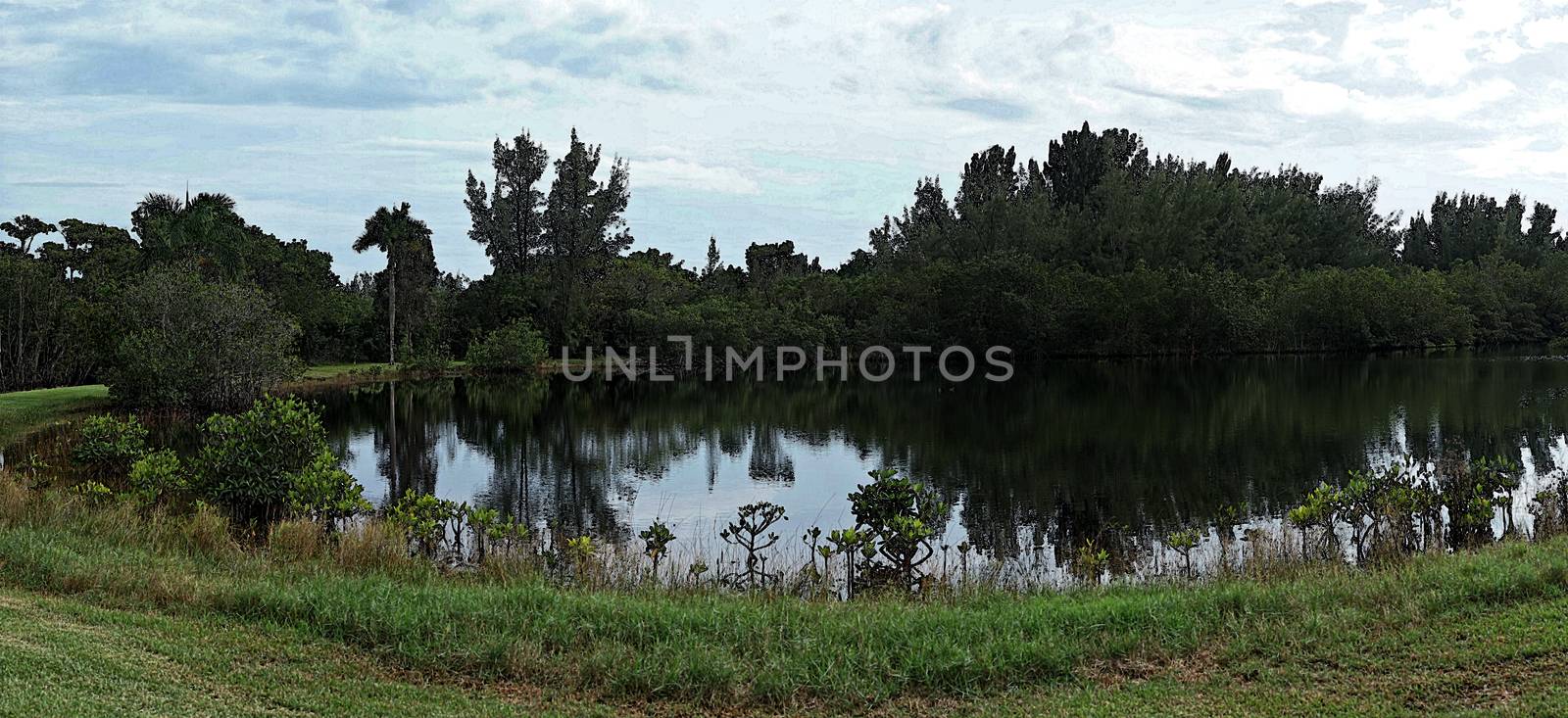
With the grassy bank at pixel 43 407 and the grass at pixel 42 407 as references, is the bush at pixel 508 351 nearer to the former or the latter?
the grassy bank at pixel 43 407

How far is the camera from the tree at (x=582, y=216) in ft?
246

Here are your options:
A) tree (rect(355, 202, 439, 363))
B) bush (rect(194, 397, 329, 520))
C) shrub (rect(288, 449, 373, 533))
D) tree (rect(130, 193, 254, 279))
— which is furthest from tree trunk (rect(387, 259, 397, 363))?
shrub (rect(288, 449, 373, 533))

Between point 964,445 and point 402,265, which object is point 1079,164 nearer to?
point 402,265

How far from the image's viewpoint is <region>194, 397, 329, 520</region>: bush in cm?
1549

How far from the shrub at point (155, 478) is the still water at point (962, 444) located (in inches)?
206

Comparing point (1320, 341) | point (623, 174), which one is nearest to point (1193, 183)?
point (1320, 341)

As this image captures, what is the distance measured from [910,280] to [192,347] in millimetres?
50759

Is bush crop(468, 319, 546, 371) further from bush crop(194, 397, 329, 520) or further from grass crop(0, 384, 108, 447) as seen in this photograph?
bush crop(194, 397, 329, 520)

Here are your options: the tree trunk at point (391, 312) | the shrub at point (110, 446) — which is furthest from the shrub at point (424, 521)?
the tree trunk at point (391, 312)

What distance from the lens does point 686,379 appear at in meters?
60.4

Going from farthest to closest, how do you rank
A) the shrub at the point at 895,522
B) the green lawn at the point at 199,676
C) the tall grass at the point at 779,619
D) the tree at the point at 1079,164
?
the tree at the point at 1079,164 < the shrub at the point at 895,522 < the tall grass at the point at 779,619 < the green lawn at the point at 199,676

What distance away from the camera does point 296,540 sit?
12703mm

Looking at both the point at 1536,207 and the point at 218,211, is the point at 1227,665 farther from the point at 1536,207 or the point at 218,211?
the point at 1536,207

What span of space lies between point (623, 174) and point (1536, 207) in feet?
346
